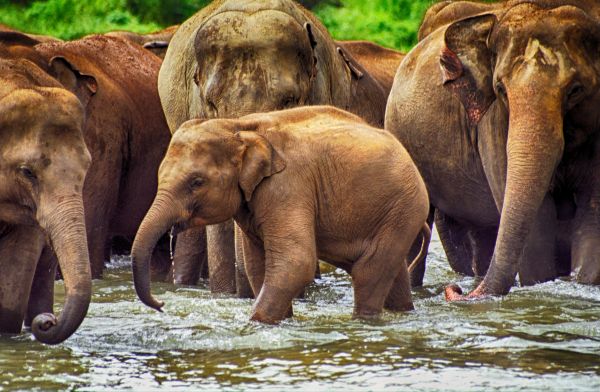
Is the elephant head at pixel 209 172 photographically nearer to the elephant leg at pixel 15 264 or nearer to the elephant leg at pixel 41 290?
the elephant leg at pixel 15 264

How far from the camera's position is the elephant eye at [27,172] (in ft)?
27.0

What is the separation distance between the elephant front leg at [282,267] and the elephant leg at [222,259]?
2131 mm

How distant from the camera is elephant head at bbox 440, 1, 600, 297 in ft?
32.8

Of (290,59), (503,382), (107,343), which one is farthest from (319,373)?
(290,59)

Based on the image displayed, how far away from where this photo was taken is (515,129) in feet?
33.2

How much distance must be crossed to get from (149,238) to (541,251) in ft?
11.2

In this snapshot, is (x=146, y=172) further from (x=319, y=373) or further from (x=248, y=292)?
(x=319, y=373)

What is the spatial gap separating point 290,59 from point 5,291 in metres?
2.98

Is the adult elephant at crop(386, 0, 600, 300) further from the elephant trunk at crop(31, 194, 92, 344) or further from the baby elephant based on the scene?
the elephant trunk at crop(31, 194, 92, 344)

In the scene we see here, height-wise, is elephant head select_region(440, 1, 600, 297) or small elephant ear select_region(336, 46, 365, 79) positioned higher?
small elephant ear select_region(336, 46, 365, 79)

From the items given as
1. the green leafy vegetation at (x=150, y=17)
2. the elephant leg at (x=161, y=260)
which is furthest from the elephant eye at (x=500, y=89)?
the green leafy vegetation at (x=150, y=17)

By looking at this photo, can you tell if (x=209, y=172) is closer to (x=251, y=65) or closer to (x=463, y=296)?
(x=251, y=65)

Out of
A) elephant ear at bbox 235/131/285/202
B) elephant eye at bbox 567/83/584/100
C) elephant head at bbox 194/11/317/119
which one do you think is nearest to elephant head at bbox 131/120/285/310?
elephant ear at bbox 235/131/285/202

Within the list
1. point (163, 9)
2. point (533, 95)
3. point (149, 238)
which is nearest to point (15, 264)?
point (149, 238)
